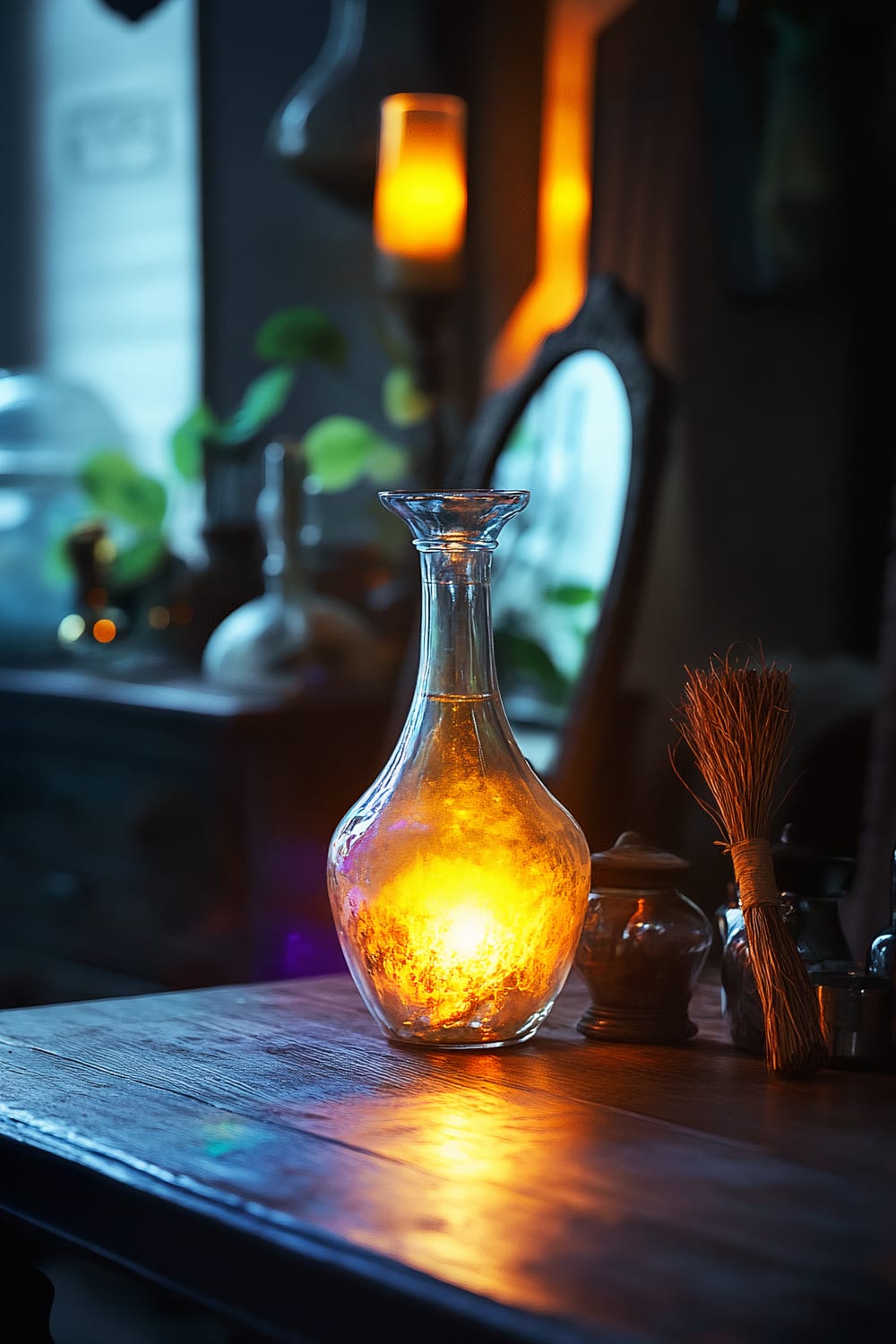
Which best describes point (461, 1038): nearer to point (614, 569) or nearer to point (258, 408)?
point (614, 569)

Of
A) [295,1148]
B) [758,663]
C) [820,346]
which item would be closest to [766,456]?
[820,346]

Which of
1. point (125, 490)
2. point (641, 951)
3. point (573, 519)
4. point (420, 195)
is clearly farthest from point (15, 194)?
point (641, 951)

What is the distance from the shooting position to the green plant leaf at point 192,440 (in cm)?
280

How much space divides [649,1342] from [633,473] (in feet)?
4.77

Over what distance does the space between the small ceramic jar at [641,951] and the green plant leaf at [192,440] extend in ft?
6.19

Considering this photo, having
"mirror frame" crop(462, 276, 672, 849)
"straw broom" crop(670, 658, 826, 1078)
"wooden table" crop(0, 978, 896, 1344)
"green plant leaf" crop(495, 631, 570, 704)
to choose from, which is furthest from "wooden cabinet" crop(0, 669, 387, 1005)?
"straw broom" crop(670, 658, 826, 1078)

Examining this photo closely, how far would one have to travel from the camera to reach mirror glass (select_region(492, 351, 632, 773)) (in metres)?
2.02

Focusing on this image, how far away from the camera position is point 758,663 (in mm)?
1858

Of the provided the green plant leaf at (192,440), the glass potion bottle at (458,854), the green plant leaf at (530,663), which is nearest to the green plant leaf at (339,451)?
the green plant leaf at (192,440)

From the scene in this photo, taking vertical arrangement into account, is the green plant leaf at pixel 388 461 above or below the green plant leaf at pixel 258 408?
below

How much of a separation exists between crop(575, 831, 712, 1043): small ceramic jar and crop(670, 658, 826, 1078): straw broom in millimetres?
66

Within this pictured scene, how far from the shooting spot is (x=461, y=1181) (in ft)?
2.42

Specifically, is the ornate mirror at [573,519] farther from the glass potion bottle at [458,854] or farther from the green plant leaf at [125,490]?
the glass potion bottle at [458,854]

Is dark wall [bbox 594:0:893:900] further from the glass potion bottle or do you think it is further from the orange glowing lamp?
the glass potion bottle
